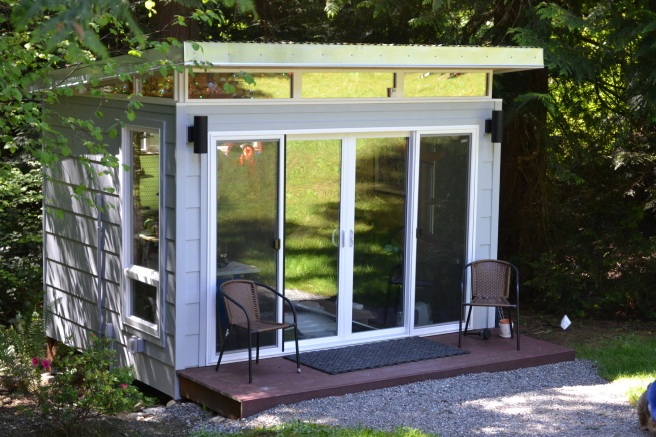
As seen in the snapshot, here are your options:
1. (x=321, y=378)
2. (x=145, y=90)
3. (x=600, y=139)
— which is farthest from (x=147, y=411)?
(x=600, y=139)

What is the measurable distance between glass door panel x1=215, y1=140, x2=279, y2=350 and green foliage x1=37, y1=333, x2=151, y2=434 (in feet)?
3.28

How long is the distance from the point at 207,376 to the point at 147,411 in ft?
2.04

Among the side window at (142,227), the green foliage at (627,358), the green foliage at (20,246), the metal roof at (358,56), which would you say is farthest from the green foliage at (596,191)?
the green foliage at (20,246)

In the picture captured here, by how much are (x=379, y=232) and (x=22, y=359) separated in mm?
3194

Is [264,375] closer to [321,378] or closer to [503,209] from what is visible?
[321,378]

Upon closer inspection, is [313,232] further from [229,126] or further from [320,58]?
[320,58]

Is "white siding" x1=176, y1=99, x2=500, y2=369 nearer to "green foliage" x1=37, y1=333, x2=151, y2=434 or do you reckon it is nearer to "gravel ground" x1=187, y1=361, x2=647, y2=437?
"green foliage" x1=37, y1=333, x2=151, y2=434

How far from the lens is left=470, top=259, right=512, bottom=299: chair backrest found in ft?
27.5

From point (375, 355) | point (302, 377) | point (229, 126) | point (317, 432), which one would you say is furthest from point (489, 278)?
point (317, 432)

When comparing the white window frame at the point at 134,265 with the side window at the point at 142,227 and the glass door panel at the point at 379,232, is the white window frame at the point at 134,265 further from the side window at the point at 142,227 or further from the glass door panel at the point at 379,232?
the glass door panel at the point at 379,232

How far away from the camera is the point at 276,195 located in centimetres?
751

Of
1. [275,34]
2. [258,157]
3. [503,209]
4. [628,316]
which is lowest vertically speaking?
[628,316]

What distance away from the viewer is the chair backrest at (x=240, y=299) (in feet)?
23.3

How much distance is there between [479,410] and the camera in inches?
257
